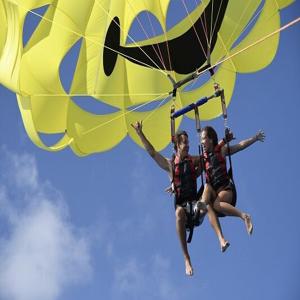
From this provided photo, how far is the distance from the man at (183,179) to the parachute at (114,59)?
1.49m

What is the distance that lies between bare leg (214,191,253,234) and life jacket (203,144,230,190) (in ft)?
0.50

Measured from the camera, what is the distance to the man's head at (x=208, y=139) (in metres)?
8.82

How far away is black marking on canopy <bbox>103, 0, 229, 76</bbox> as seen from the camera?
11.1 metres

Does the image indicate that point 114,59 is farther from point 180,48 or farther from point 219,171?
point 219,171

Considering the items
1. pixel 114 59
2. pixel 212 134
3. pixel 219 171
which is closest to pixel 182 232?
pixel 219 171

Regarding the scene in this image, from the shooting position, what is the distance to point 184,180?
884cm

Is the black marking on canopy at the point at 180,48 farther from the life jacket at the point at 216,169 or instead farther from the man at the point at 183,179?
the life jacket at the point at 216,169

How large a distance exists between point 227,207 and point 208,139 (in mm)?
881

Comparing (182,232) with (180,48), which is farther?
(180,48)

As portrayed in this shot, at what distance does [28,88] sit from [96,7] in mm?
1636

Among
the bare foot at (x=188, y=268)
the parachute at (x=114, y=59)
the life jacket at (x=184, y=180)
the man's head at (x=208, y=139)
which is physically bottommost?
the bare foot at (x=188, y=268)

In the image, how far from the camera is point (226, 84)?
11.5m

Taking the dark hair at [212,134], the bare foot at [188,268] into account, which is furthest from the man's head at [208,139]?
the bare foot at [188,268]

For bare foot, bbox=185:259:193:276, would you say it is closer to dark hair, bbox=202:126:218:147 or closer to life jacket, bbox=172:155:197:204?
life jacket, bbox=172:155:197:204
